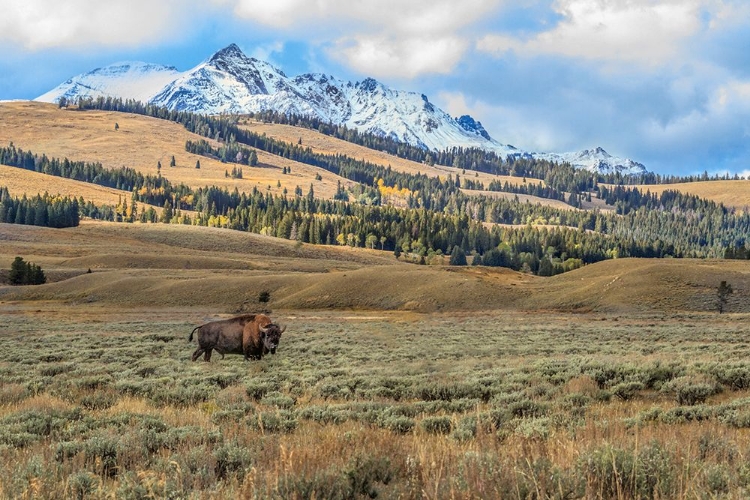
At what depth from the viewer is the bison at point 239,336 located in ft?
74.8

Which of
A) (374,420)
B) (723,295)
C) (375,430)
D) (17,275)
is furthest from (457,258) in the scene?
(375,430)

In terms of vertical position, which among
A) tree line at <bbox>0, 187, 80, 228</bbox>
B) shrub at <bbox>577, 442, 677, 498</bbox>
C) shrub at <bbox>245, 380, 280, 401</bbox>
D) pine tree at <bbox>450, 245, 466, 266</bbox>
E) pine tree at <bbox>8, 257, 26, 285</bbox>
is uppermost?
tree line at <bbox>0, 187, 80, 228</bbox>

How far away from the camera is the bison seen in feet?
74.8

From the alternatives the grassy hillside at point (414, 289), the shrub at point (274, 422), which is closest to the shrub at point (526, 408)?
the shrub at point (274, 422)

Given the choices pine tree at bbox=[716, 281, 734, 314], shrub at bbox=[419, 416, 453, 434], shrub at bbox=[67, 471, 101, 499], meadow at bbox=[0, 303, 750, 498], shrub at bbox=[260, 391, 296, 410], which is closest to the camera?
meadow at bbox=[0, 303, 750, 498]

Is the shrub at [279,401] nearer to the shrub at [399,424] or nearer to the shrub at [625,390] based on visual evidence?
the shrub at [399,424]

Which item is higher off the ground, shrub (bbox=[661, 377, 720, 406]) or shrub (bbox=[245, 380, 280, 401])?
shrub (bbox=[661, 377, 720, 406])

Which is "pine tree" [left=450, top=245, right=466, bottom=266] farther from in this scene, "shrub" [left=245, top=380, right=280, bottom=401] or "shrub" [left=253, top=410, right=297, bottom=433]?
"shrub" [left=253, top=410, right=297, bottom=433]

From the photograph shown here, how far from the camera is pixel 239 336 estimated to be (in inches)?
907

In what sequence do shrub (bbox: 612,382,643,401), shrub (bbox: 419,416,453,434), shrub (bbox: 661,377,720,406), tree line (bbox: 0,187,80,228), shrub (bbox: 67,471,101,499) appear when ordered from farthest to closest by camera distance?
1. tree line (bbox: 0,187,80,228)
2. shrub (bbox: 612,382,643,401)
3. shrub (bbox: 661,377,720,406)
4. shrub (bbox: 419,416,453,434)
5. shrub (bbox: 67,471,101,499)

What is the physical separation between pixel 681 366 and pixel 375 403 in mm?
8756

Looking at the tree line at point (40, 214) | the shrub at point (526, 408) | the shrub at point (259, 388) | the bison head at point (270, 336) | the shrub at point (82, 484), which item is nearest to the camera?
the shrub at point (82, 484)

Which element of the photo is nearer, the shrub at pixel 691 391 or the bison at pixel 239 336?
the shrub at pixel 691 391

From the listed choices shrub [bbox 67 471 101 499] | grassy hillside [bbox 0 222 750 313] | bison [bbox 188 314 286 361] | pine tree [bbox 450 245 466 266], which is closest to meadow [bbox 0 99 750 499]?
shrub [bbox 67 471 101 499]
